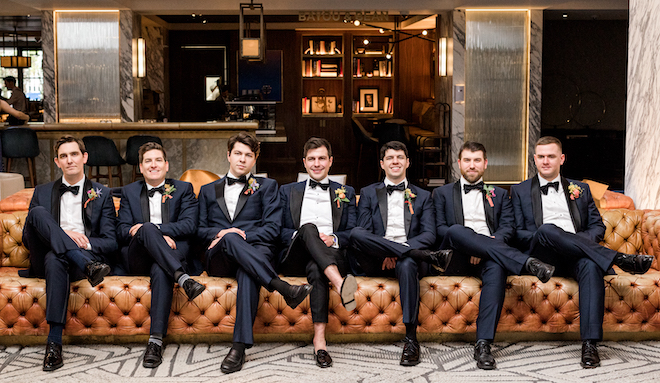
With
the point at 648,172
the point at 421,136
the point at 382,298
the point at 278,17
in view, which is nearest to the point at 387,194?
the point at 382,298

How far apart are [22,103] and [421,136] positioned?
7328 millimetres

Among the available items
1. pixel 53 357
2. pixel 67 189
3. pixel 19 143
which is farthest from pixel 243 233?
pixel 19 143

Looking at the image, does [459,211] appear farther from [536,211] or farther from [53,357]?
[53,357]

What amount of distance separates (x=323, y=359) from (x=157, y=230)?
115 centimetres

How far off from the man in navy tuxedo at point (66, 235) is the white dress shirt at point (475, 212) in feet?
6.89

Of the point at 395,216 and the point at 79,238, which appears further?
the point at 395,216

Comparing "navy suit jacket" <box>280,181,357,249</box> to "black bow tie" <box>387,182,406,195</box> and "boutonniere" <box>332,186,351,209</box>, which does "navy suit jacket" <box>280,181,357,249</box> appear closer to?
"boutonniere" <box>332,186,351,209</box>

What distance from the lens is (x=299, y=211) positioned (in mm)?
4148

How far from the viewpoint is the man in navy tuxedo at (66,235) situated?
3490 mm

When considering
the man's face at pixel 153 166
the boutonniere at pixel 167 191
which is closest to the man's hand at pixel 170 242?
the boutonniere at pixel 167 191

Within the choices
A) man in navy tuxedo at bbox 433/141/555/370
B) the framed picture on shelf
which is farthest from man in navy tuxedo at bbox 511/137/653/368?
the framed picture on shelf

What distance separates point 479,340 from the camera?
355 centimetres

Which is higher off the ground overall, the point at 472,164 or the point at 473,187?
the point at 472,164

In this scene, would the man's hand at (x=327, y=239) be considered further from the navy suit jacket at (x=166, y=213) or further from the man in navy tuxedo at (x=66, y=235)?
the man in navy tuxedo at (x=66, y=235)
